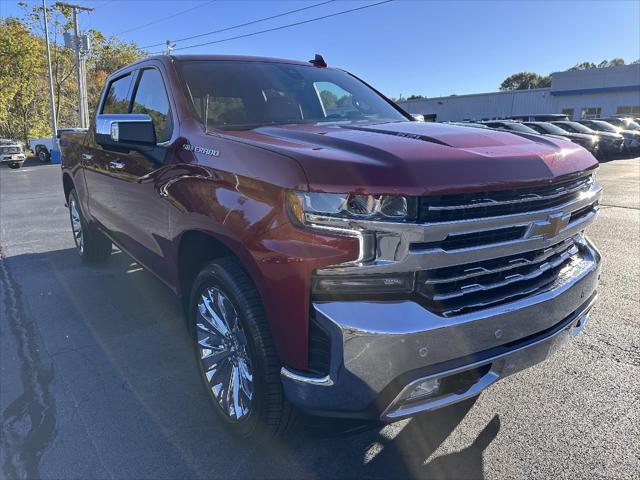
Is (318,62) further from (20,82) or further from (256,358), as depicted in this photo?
(20,82)

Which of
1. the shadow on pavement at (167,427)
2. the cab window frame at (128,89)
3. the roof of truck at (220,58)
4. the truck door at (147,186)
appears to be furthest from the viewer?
the cab window frame at (128,89)

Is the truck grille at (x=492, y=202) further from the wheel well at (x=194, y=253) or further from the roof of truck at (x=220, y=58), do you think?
the roof of truck at (x=220, y=58)

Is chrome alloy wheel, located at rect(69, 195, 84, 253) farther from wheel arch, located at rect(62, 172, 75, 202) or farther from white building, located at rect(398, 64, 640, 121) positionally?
white building, located at rect(398, 64, 640, 121)

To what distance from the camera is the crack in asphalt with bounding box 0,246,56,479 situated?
2.50 meters

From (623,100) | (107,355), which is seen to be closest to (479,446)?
(107,355)

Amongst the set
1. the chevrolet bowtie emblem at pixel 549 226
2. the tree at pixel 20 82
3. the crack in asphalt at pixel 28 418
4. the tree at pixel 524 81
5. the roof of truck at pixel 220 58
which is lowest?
the crack in asphalt at pixel 28 418

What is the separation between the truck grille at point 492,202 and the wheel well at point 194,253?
41.8 inches

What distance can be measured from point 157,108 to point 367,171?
210 cm

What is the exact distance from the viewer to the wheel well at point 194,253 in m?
2.68

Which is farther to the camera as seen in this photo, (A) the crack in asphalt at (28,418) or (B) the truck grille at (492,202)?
(A) the crack in asphalt at (28,418)

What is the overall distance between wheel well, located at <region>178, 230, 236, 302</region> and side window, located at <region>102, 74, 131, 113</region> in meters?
1.83

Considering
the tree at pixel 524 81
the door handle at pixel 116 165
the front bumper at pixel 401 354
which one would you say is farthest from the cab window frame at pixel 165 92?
the tree at pixel 524 81

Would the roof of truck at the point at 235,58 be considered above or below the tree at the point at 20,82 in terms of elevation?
below

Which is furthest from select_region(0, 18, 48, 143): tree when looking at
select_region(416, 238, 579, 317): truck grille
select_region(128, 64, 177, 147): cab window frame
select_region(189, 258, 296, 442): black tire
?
select_region(416, 238, 579, 317): truck grille
